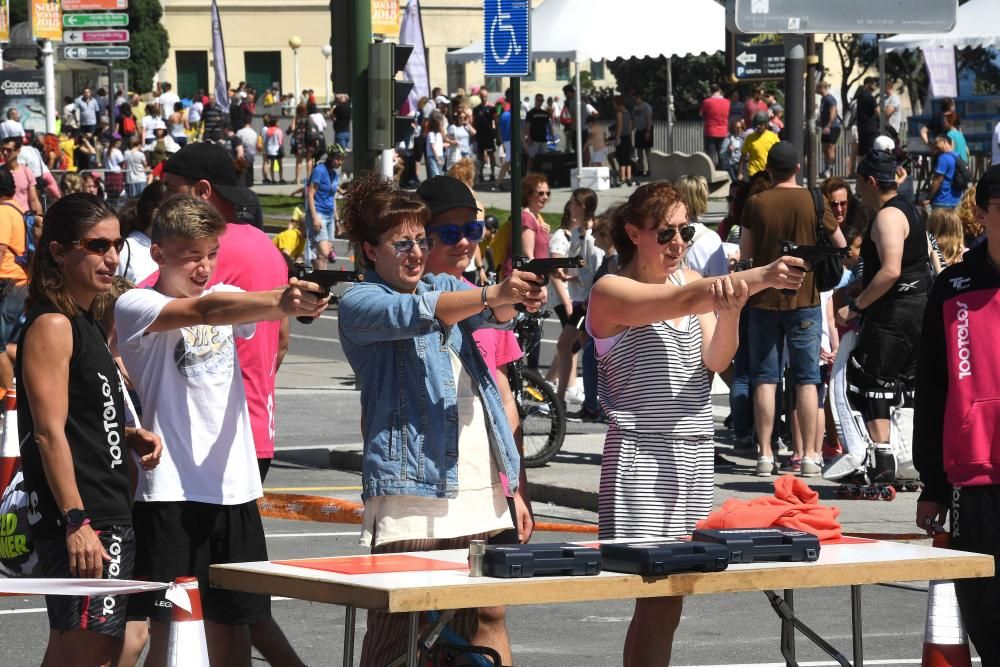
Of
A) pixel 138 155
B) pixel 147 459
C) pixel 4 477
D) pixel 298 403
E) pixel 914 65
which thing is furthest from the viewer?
pixel 914 65

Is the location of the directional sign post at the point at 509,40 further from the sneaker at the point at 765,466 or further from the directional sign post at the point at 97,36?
the directional sign post at the point at 97,36

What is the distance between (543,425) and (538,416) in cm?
8

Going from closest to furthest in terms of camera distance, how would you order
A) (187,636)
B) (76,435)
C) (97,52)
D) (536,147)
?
(187,636) < (76,435) < (97,52) < (536,147)

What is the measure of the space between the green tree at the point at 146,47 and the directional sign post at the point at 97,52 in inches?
1609

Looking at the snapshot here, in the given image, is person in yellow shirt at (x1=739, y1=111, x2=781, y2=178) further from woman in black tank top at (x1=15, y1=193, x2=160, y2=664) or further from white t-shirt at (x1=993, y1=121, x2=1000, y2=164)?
woman in black tank top at (x1=15, y1=193, x2=160, y2=664)

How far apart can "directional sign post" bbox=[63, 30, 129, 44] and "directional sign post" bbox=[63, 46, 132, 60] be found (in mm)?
129

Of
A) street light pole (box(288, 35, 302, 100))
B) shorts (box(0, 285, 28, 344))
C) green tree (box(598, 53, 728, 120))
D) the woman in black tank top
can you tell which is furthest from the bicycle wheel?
street light pole (box(288, 35, 302, 100))

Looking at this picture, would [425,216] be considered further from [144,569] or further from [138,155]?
[138,155]

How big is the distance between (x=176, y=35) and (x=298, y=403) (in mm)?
68176

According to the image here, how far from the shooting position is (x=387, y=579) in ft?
14.5

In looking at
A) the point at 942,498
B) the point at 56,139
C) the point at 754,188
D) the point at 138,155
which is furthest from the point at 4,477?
the point at 138,155

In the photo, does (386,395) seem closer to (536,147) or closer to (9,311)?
(9,311)

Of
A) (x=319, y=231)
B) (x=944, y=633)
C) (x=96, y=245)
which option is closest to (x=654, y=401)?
(x=944, y=633)

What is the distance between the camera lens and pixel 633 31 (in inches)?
961
